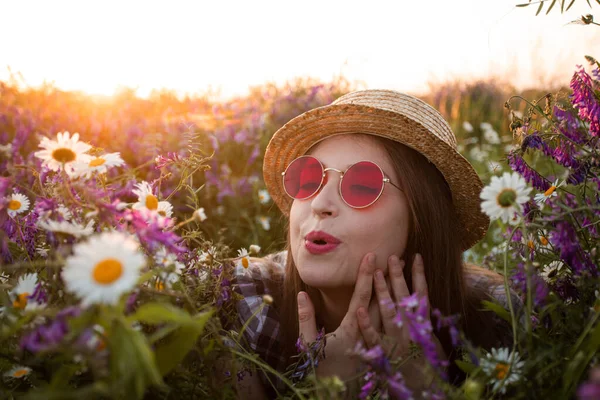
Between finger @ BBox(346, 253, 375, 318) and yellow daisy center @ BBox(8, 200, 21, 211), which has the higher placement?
yellow daisy center @ BBox(8, 200, 21, 211)

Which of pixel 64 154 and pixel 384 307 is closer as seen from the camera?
pixel 64 154

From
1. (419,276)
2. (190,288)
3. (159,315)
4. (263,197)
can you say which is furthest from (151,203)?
(263,197)

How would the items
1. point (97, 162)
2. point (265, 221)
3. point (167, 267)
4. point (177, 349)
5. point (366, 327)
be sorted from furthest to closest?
point (265, 221)
point (366, 327)
point (97, 162)
point (167, 267)
point (177, 349)

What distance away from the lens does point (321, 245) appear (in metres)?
1.87

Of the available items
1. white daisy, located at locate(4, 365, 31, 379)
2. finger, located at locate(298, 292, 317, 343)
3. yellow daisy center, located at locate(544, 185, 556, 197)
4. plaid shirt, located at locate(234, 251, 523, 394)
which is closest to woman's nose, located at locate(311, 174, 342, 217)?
finger, located at locate(298, 292, 317, 343)

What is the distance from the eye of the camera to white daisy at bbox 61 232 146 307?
85 cm

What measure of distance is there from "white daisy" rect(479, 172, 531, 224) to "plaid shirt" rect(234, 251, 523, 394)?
0.66 metres

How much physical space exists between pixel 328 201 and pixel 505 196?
717mm

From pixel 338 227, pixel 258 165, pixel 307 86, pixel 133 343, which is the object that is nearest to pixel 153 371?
pixel 133 343

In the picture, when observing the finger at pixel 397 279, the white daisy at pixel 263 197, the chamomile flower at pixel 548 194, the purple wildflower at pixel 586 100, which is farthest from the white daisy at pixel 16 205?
the white daisy at pixel 263 197

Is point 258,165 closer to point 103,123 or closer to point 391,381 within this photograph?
point 103,123

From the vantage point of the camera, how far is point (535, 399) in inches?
44.4

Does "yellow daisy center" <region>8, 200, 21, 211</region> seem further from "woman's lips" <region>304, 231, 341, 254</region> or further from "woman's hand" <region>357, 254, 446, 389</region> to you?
"woman's hand" <region>357, 254, 446, 389</region>

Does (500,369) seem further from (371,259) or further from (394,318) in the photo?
(371,259)
